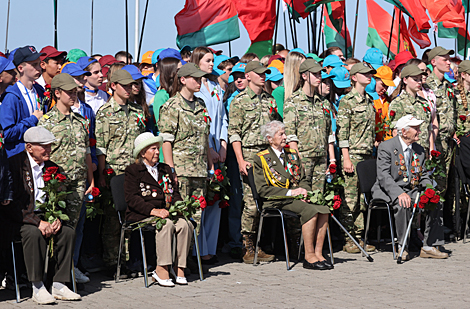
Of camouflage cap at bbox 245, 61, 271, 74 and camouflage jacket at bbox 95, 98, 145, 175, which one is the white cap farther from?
camouflage jacket at bbox 95, 98, 145, 175

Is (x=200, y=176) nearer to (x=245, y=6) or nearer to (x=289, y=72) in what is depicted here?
(x=289, y=72)

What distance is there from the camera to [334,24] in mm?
16297

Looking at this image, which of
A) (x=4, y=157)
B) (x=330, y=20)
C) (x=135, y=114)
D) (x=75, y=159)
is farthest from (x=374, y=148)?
(x=330, y=20)

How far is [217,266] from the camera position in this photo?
8234mm

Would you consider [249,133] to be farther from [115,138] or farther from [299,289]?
[299,289]

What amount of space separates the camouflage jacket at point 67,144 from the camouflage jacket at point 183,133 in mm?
1120

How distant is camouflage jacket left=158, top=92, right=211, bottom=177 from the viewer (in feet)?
25.5

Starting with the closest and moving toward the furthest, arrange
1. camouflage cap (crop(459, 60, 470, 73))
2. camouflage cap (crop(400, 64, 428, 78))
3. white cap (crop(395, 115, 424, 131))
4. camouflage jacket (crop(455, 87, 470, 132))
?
1. white cap (crop(395, 115, 424, 131))
2. camouflage cap (crop(400, 64, 428, 78))
3. camouflage jacket (crop(455, 87, 470, 132))
4. camouflage cap (crop(459, 60, 470, 73))

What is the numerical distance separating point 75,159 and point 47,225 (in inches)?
30.9

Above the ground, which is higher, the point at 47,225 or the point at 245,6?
the point at 245,6

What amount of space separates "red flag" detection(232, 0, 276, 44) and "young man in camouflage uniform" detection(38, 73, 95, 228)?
6.55 meters

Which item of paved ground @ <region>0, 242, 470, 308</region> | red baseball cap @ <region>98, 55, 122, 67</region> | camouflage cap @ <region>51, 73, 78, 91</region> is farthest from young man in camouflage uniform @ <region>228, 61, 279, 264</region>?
red baseball cap @ <region>98, 55, 122, 67</region>

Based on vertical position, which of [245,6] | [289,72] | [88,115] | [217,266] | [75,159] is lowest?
[217,266]

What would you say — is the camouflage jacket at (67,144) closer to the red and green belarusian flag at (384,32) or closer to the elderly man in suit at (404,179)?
the elderly man in suit at (404,179)
